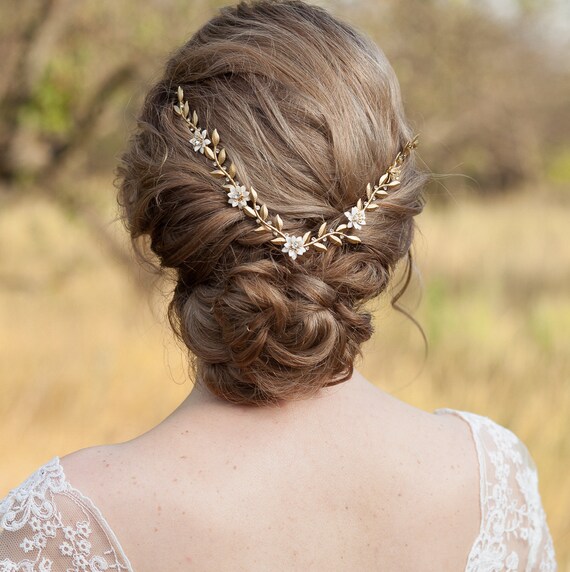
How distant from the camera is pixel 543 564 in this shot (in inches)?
69.9

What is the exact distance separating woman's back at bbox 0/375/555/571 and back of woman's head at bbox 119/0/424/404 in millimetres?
75

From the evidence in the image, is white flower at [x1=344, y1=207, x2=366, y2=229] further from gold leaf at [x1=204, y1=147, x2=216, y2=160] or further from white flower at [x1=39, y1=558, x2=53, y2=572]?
white flower at [x1=39, y1=558, x2=53, y2=572]

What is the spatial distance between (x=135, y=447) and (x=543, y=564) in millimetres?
986

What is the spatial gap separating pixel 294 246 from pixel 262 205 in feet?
0.29

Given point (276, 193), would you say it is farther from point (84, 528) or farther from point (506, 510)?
point (506, 510)

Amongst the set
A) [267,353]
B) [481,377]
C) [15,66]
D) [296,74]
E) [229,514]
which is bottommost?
[481,377]

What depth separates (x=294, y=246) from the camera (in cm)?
138

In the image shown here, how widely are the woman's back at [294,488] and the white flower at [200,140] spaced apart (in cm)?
45

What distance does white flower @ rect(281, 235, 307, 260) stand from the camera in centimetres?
137

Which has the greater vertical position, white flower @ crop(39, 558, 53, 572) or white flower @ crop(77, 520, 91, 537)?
white flower @ crop(77, 520, 91, 537)

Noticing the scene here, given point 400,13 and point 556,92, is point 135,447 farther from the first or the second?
point 556,92

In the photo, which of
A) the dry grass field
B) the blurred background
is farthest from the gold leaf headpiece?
the dry grass field

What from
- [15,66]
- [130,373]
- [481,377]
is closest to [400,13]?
[15,66]

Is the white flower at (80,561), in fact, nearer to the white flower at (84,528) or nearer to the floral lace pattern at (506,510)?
the white flower at (84,528)
